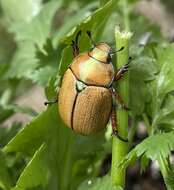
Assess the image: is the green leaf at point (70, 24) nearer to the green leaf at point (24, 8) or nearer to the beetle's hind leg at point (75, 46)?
the green leaf at point (24, 8)

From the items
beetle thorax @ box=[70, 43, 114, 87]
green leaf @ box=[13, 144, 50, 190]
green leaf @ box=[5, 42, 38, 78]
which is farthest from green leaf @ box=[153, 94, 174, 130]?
green leaf @ box=[5, 42, 38, 78]

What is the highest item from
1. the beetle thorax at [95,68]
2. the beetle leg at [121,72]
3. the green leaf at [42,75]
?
the beetle leg at [121,72]

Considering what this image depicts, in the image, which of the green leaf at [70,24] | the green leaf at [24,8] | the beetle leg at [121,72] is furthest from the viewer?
the green leaf at [24,8]

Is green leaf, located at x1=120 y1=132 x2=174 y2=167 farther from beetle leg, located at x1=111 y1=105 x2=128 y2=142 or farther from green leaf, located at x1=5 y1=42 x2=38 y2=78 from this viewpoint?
green leaf, located at x1=5 y1=42 x2=38 y2=78

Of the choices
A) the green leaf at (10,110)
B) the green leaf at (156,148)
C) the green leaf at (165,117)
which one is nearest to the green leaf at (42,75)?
the green leaf at (10,110)

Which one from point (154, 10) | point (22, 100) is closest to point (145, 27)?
point (22, 100)

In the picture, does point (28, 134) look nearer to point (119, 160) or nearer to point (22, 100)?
point (119, 160)

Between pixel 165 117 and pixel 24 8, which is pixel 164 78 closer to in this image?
pixel 165 117
